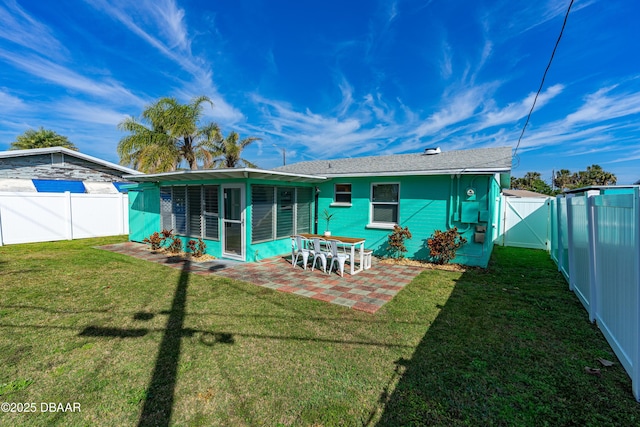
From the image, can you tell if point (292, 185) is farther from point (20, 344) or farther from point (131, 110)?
point (131, 110)

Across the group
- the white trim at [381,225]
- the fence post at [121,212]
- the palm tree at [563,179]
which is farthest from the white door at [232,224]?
the palm tree at [563,179]

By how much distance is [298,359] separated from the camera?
3221 millimetres

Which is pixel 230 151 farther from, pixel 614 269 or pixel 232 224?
pixel 614 269

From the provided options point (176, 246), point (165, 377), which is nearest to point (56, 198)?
point (176, 246)

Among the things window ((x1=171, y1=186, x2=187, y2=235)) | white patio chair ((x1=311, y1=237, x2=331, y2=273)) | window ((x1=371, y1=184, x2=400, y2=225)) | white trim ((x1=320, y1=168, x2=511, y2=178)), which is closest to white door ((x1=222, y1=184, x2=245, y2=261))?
window ((x1=171, y1=186, x2=187, y2=235))

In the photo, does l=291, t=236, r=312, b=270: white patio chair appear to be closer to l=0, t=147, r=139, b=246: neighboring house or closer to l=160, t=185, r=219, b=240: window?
l=160, t=185, r=219, b=240: window

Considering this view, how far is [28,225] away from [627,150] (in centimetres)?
3005

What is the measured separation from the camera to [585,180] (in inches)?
1452

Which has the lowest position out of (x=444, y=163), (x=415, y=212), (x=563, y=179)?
(x=415, y=212)

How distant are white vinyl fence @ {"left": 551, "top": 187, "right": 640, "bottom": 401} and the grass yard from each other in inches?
10.0

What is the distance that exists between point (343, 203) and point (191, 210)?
515 cm

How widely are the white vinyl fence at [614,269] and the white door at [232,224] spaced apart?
740cm

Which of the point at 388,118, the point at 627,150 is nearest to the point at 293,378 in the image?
the point at 388,118

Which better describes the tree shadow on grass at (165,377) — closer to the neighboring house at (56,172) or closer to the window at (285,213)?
the window at (285,213)
